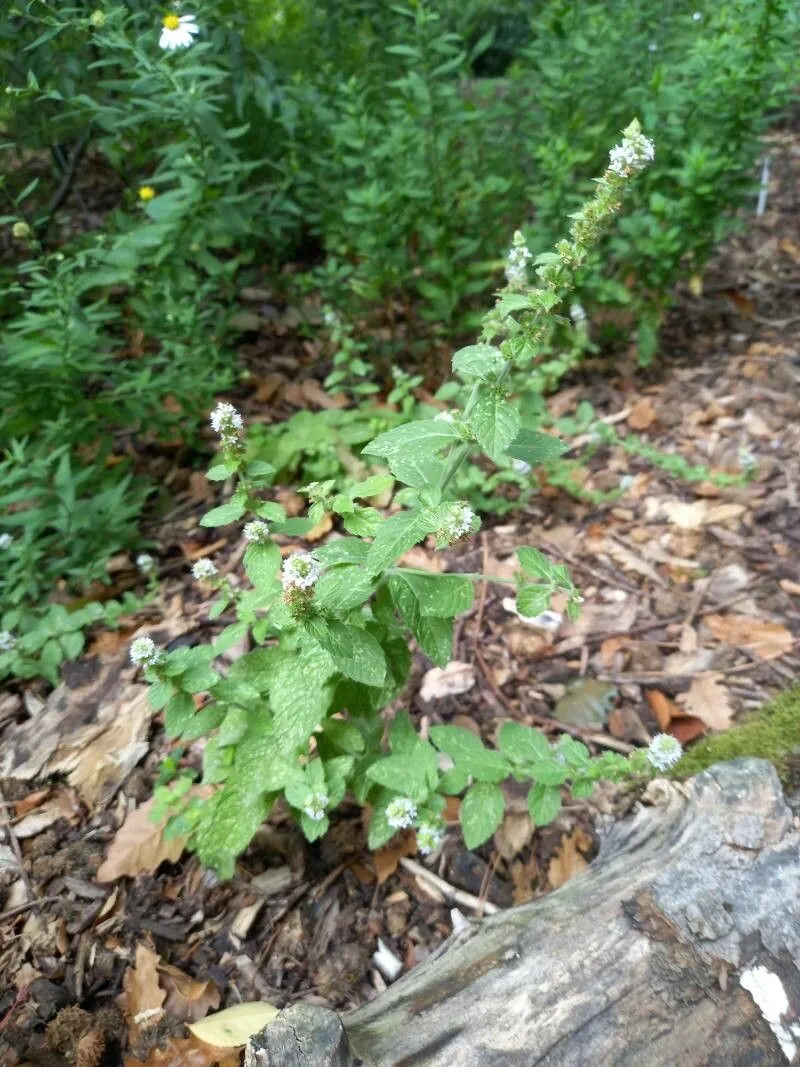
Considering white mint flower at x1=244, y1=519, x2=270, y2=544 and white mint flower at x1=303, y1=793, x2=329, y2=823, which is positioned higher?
white mint flower at x1=244, y1=519, x2=270, y2=544

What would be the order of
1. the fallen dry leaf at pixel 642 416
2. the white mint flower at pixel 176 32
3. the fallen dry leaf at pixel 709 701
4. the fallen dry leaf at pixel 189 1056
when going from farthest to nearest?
the fallen dry leaf at pixel 642 416, the white mint flower at pixel 176 32, the fallen dry leaf at pixel 709 701, the fallen dry leaf at pixel 189 1056

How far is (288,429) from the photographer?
10.7 feet

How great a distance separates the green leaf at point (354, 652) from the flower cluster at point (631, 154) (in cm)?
96

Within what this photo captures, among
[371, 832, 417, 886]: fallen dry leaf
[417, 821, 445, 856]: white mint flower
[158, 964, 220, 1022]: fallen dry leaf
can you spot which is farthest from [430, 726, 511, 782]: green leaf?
[158, 964, 220, 1022]: fallen dry leaf

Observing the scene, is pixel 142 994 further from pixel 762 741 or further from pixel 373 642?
pixel 762 741

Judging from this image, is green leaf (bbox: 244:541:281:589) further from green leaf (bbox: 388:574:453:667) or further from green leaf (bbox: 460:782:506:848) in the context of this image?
green leaf (bbox: 460:782:506:848)

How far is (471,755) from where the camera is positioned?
5.55 ft

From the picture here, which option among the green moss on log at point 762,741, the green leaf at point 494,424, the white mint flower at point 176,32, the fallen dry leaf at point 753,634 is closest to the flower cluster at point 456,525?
the green leaf at point 494,424

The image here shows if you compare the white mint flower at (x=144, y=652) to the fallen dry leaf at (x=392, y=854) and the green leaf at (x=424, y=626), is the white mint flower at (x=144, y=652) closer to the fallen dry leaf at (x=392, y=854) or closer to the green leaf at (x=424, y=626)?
the green leaf at (x=424, y=626)

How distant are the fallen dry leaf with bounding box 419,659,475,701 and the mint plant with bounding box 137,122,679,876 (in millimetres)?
517

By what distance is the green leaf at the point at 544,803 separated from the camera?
1603 mm

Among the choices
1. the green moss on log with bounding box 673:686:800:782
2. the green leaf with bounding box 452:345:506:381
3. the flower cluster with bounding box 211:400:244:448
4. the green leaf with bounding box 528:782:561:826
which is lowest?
the green moss on log with bounding box 673:686:800:782

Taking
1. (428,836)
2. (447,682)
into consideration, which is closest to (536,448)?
(428,836)

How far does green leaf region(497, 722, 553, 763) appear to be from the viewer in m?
1.67
